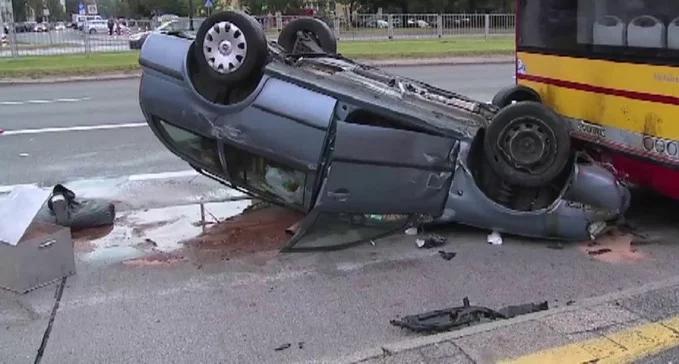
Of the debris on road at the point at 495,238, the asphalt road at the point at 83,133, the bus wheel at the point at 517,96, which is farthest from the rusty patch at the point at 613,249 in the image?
the asphalt road at the point at 83,133

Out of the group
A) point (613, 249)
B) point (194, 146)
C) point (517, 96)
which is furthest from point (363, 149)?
point (517, 96)

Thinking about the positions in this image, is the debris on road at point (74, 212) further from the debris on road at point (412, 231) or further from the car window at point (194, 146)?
the debris on road at point (412, 231)

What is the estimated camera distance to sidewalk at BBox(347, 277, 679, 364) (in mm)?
Answer: 3381

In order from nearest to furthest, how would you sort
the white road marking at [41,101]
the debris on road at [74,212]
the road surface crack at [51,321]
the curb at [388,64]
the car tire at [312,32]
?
the road surface crack at [51,321] → the debris on road at [74,212] → the car tire at [312,32] → the white road marking at [41,101] → the curb at [388,64]

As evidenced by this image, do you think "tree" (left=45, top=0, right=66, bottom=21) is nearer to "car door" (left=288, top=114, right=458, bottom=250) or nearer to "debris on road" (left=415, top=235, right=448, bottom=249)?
"car door" (left=288, top=114, right=458, bottom=250)

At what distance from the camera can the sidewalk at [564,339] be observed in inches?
133

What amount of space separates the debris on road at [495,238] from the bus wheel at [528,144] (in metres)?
0.42

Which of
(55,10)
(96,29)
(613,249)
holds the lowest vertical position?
(613,249)

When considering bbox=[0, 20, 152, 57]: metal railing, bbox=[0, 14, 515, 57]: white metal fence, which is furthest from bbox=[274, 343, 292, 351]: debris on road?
bbox=[0, 14, 515, 57]: white metal fence

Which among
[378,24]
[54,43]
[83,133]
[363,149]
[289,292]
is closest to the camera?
[289,292]

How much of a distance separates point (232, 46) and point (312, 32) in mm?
1692

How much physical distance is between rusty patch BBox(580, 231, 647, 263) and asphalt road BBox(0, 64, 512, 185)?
14.2 ft

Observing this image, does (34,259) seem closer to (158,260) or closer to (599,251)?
(158,260)

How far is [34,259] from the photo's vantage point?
445 cm
